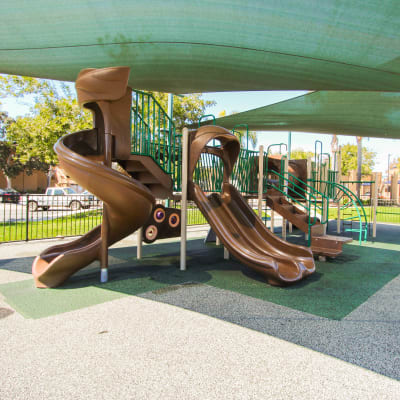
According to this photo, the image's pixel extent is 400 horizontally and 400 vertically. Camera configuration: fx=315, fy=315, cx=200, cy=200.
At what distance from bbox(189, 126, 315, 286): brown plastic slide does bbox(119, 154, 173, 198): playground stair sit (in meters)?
0.52

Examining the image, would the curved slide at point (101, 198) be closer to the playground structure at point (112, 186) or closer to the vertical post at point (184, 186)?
the playground structure at point (112, 186)

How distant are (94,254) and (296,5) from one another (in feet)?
15.6

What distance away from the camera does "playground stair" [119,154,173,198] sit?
→ 6.06m

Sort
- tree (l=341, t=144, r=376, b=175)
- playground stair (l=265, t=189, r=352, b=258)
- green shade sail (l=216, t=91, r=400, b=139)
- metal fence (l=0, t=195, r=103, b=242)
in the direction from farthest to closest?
1. tree (l=341, t=144, r=376, b=175)
2. metal fence (l=0, t=195, r=103, b=242)
3. green shade sail (l=216, t=91, r=400, b=139)
4. playground stair (l=265, t=189, r=352, b=258)

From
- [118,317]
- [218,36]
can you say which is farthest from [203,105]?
[118,317]

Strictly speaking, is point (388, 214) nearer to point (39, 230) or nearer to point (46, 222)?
point (46, 222)

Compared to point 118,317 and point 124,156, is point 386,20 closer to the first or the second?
point 124,156

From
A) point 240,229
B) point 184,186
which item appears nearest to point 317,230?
point 240,229

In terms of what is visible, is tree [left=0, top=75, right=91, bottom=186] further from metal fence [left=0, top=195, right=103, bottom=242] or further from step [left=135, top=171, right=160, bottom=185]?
step [left=135, top=171, right=160, bottom=185]

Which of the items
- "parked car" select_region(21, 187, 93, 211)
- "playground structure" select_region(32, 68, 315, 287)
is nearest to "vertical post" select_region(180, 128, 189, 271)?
"playground structure" select_region(32, 68, 315, 287)

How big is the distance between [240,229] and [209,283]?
4.95ft

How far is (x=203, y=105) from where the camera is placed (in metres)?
22.9

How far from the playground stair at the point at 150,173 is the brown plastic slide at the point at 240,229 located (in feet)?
1.72

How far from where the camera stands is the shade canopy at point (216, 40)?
3.91 metres
